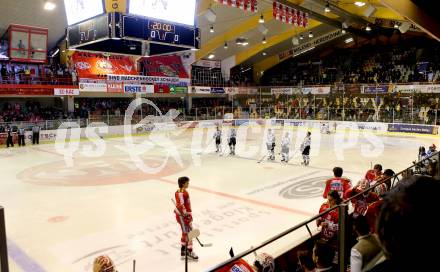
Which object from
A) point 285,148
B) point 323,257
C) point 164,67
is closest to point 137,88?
point 164,67

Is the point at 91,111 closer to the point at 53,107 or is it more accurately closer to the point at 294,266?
the point at 53,107

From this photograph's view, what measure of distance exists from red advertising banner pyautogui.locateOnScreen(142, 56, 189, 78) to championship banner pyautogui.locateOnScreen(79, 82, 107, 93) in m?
6.31

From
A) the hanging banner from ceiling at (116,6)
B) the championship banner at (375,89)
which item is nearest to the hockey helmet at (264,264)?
the hanging banner from ceiling at (116,6)

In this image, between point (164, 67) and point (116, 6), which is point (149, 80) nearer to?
point (164, 67)

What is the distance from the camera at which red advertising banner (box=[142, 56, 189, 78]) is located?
1238 inches

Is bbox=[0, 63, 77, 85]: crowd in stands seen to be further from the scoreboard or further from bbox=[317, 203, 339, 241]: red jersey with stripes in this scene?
bbox=[317, 203, 339, 241]: red jersey with stripes

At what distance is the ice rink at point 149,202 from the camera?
6242mm

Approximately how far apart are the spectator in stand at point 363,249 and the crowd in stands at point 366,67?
2812cm

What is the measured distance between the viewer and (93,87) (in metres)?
24.8

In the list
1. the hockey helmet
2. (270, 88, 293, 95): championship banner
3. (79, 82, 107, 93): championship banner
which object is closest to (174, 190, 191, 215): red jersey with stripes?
the hockey helmet

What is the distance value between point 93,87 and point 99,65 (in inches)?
162

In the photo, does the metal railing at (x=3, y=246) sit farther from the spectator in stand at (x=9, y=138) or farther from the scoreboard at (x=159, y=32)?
the spectator in stand at (x=9, y=138)

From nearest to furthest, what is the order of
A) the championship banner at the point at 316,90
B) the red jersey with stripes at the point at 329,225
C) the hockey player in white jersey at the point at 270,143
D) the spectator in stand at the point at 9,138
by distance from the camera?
the red jersey with stripes at the point at 329,225, the hockey player in white jersey at the point at 270,143, the spectator in stand at the point at 9,138, the championship banner at the point at 316,90

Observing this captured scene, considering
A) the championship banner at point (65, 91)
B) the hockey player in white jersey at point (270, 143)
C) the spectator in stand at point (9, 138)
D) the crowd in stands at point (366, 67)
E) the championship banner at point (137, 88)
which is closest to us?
the hockey player in white jersey at point (270, 143)
